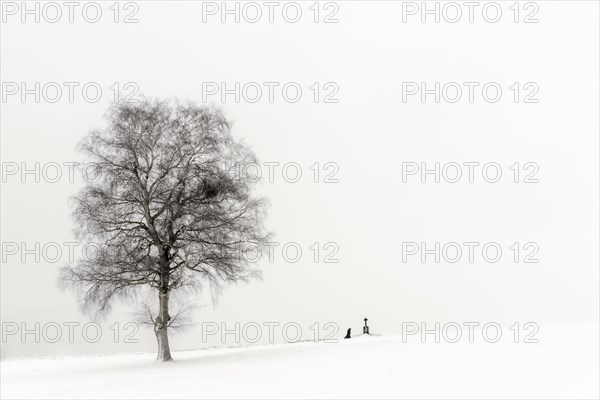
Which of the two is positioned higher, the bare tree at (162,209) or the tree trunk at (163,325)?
the bare tree at (162,209)

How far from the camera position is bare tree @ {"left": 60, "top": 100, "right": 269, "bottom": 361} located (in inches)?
1161

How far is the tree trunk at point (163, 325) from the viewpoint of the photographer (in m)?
30.1

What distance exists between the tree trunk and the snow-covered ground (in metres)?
0.77

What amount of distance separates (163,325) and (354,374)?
12.2 meters

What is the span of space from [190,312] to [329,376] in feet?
38.8

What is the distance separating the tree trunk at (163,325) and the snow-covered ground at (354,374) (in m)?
0.77

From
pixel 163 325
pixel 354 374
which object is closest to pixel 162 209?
pixel 163 325

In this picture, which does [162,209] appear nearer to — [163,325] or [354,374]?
[163,325]

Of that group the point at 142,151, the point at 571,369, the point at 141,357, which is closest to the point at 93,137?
the point at 142,151

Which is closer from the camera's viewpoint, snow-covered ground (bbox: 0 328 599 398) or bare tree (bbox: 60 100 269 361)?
snow-covered ground (bbox: 0 328 599 398)

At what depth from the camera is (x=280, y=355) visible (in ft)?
93.0

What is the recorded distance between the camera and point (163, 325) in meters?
30.2

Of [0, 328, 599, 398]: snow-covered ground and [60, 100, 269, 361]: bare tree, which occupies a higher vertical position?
[60, 100, 269, 361]: bare tree

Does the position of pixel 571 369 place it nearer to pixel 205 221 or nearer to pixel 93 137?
pixel 205 221
